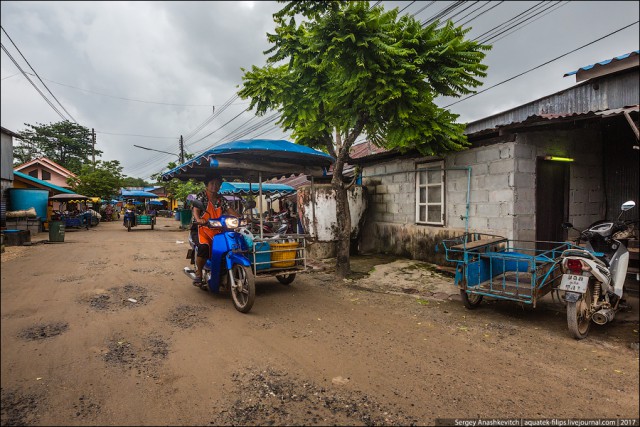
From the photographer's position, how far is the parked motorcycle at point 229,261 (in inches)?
199

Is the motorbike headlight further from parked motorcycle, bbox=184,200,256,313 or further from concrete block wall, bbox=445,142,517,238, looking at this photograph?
concrete block wall, bbox=445,142,517,238

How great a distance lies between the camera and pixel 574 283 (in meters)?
3.91

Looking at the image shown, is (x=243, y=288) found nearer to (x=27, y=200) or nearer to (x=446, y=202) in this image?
(x=27, y=200)

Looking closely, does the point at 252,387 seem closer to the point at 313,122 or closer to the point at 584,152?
the point at 313,122

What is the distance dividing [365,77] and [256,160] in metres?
2.36

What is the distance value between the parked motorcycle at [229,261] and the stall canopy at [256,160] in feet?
2.72

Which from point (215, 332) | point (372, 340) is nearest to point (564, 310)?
point (372, 340)

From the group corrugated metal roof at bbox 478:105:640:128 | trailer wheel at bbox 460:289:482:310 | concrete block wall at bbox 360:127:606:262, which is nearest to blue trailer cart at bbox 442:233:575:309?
trailer wheel at bbox 460:289:482:310

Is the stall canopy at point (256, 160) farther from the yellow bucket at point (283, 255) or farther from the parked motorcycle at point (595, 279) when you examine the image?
the parked motorcycle at point (595, 279)

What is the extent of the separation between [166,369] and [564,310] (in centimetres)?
522

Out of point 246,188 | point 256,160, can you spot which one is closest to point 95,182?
point 246,188

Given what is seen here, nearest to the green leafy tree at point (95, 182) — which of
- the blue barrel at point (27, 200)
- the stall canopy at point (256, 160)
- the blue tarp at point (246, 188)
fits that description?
the blue tarp at point (246, 188)

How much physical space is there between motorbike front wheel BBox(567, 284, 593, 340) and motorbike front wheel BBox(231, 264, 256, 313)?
3.80 meters

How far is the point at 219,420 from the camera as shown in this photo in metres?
2.43
